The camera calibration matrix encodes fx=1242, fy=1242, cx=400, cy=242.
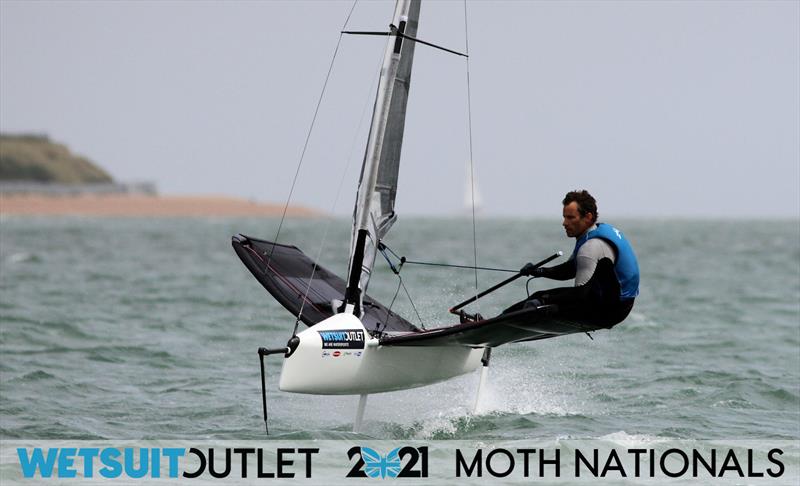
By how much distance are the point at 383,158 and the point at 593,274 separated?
9.38 feet

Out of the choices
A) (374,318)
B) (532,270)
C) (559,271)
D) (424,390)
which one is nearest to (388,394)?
(424,390)

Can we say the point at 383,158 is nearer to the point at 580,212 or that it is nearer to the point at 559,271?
the point at 559,271

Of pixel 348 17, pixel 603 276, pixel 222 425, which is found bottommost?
pixel 222 425

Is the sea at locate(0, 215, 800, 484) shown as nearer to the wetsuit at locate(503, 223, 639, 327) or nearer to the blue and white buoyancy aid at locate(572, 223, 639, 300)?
the wetsuit at locate(503, 223, 639, 327)

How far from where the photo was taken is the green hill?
13788cm

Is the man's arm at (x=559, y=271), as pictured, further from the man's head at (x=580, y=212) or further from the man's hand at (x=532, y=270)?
the man's head at (x=580, y=212)

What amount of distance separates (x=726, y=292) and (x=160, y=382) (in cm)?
1519

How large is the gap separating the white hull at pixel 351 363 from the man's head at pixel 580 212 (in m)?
1.66

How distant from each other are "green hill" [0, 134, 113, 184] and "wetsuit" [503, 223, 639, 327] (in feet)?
429

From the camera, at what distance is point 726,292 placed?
80.5ft

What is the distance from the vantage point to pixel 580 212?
8227 millimetres

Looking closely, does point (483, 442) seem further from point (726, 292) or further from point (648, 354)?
point (726, 292)

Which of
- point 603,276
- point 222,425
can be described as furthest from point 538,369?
point 603,276

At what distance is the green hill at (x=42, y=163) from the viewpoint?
137875mm
